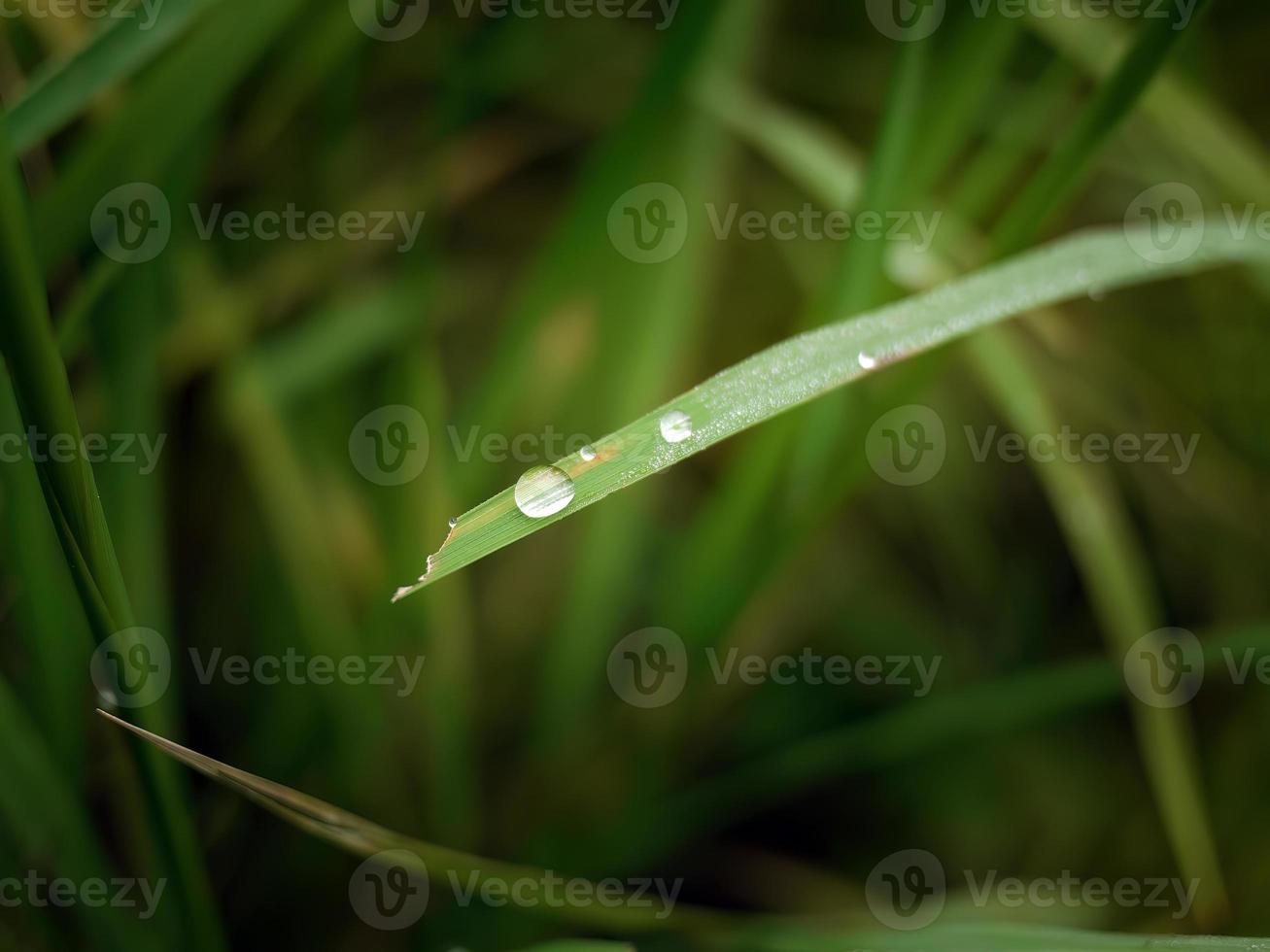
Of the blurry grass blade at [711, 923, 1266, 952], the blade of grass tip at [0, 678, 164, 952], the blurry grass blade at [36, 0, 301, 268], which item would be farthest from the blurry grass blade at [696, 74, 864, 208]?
the blade of grass tip at [0, 678, 164, 952]

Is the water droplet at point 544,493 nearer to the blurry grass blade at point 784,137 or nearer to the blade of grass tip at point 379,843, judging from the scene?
the blade of grass tip at point 379,843

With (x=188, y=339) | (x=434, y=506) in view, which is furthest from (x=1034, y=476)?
(x=188, y=339)

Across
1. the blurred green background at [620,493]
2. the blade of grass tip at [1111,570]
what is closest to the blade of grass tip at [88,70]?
the blurred green background at [620,493]

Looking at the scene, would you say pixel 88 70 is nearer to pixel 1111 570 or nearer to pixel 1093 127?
pixel 1093 127

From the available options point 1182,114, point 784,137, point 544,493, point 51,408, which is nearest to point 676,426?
point 544,493

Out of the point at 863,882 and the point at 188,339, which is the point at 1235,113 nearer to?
the point at 863,882

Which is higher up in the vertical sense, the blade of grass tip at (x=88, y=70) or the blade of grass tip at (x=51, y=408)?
the blade of grass tip at (x=88, y=70)
